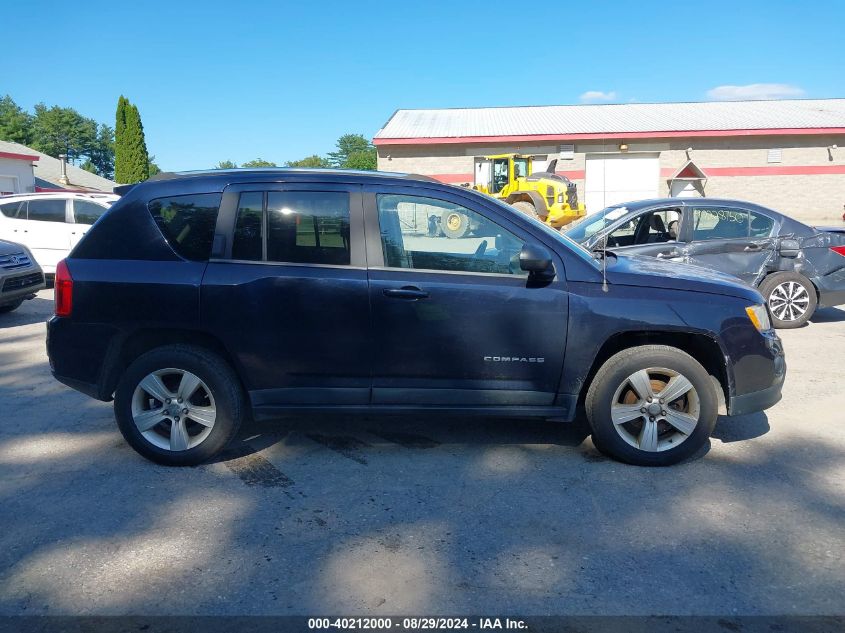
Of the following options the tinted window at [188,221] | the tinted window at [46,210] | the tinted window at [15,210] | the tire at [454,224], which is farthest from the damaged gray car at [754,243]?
the tinted window at [15,210]

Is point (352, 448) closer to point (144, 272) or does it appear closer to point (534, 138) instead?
point (144, 272)

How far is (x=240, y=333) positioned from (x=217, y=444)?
722mm

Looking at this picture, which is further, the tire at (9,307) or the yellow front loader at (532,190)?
the yellow front loader at (532,190)

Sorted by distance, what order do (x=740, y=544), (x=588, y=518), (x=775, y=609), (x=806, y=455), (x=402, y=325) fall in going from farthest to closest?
(x=806, y=455) → (x=402, y=325) → (x=588, y=518) → (x=740, y=544) → (x=775, y=609)

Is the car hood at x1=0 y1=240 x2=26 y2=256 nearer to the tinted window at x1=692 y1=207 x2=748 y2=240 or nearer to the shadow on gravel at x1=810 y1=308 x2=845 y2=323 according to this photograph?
the tinted window at x1=692 y1=207 x2=748 y2=240

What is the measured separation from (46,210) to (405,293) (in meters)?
10.9

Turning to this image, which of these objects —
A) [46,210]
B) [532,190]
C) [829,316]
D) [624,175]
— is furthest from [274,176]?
[624,175]

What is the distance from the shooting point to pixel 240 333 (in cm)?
422

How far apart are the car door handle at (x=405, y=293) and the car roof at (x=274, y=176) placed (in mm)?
717

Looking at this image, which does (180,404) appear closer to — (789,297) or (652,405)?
(652,405)

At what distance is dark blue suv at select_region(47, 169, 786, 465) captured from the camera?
418 cm

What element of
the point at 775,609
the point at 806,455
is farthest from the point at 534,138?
the point at 775,609

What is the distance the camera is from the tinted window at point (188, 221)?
4312 mm

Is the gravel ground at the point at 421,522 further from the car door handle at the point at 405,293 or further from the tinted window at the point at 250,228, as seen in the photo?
the tinted window at the point at 250,228
